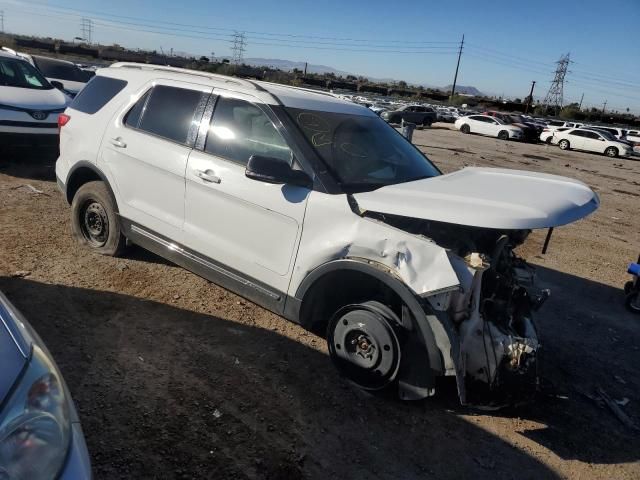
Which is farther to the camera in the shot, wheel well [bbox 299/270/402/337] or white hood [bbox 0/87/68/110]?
white hood [bbox 0/87/68/110]

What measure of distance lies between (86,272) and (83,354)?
144 centimetres

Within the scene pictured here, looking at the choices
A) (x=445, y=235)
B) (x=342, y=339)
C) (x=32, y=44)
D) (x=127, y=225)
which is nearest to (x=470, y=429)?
(x=342, y=339)

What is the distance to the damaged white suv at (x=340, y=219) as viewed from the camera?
115 inches

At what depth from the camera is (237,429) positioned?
284cm

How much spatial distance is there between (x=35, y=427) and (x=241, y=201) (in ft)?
7.38

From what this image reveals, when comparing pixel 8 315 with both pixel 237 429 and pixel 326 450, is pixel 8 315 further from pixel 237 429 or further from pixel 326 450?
pixel 326 450

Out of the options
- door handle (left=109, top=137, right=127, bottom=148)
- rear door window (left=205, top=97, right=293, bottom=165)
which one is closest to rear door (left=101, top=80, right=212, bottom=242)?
door handle (left=109, top=137, right=127, bottom=148)

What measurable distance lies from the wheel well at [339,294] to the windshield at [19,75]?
308 inches

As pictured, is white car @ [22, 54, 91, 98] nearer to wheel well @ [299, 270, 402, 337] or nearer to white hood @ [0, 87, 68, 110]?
white hood @ [0, 87, 68, 110]

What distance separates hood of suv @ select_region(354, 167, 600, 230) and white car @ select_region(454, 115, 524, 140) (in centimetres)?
2885

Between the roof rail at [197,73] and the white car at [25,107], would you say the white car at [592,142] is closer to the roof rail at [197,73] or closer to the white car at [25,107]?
the white car at [25,107]

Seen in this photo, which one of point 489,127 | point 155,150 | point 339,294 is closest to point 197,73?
point 155,150

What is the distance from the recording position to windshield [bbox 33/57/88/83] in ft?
41.9

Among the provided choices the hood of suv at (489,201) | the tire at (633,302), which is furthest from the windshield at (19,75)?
the tire at (633,302)
